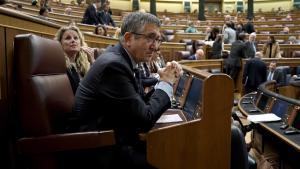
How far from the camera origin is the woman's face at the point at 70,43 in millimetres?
2266

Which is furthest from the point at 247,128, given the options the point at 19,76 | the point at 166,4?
the point at 166,4

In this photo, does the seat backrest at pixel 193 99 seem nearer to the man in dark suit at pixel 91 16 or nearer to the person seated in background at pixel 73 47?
the person seated in background at pixel 73 47

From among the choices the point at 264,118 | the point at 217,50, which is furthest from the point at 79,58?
the point at 217,50

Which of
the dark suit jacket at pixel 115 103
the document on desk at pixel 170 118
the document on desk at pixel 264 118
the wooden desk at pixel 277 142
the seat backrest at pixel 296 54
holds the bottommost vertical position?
the wooden desk at pixel 277 142

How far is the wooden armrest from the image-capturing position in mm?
1386

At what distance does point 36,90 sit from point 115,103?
31cm

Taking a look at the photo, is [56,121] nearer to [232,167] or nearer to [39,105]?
[39,105]

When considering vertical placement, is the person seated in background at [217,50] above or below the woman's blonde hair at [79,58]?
below

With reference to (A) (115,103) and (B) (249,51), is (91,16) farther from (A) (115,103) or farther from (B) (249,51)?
(A) (115,103)

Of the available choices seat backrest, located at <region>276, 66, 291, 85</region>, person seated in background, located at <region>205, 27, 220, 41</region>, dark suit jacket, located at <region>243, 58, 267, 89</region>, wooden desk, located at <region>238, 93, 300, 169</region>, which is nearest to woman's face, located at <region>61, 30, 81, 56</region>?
wooden desk, located at <region>238, 93, 300, 169</region>

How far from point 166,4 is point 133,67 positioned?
58.5 ft

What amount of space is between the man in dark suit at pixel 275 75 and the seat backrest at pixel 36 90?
4.78 meters

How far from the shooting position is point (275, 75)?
6027 mm

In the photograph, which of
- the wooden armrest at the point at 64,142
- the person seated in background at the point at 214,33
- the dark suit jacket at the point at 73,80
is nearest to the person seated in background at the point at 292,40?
the person seated in background at the point at 214,33
